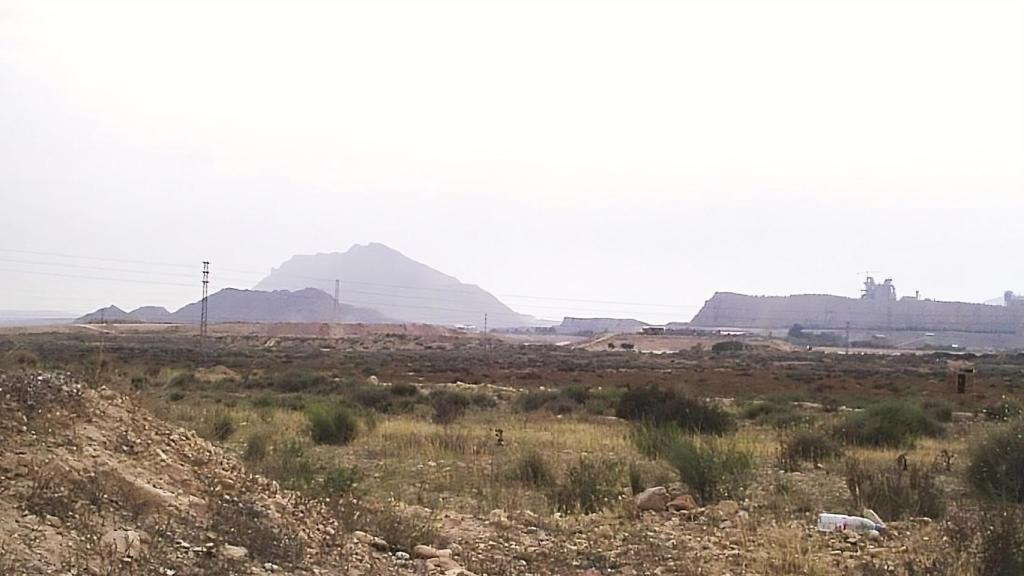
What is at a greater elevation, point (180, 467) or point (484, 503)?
point (180, 467)

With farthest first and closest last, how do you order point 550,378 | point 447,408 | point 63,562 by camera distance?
point 550,378 → point 447,408 → point 63,562

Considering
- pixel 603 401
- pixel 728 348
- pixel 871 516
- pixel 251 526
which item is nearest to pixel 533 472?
pixel 871 516

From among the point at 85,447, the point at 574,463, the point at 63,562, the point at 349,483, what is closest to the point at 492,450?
the point at 574,463

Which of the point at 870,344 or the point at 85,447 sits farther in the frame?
the point at 870,344

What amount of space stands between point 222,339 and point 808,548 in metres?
107

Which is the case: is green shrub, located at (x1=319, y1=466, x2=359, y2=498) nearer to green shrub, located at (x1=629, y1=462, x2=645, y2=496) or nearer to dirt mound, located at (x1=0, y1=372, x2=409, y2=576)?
dirt mound, located at (x1=0, y1=372, x2=409, y2=576)

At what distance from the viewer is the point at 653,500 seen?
1258 centimetres

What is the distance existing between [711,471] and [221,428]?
10.9 meters

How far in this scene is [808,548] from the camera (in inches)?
387

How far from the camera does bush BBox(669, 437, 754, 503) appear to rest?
13352 mm

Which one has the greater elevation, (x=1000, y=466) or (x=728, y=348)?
(x=1000, y=466)

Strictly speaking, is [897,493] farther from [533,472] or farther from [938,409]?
[938,409]

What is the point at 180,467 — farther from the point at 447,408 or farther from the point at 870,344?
the point at 870,344

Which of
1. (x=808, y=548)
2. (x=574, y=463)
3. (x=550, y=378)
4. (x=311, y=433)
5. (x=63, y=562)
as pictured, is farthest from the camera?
(x=550, y=378)
